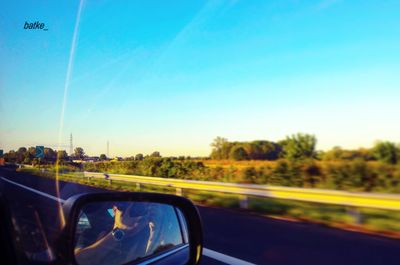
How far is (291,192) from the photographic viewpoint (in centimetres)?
1041

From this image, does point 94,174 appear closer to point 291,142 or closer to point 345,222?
point 345,222

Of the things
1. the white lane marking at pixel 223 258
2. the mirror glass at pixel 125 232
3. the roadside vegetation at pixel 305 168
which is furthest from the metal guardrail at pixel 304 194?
the mirror glass at pixel 125 232

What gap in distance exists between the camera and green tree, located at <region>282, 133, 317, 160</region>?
2392 centimetres

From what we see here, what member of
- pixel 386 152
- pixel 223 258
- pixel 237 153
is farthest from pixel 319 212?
pixel 237 153

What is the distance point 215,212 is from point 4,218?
966 centimetres

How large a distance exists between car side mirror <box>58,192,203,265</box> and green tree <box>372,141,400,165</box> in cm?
1615

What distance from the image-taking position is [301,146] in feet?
83.0

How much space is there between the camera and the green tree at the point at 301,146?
23920mm

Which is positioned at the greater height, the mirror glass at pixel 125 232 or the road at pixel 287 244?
the mirror glass at pixel 125 232

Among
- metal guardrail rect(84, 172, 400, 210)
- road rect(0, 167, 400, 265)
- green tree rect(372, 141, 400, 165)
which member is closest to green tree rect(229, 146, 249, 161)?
green tree rect(372, 141, 400, 165)

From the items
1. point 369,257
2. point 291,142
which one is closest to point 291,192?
point 369,257

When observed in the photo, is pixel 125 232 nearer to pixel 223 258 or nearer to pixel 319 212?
pixel 223 258

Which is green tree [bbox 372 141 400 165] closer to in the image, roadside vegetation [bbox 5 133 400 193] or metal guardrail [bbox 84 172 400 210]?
roadside vegetation [bbox 5 133 400 193]

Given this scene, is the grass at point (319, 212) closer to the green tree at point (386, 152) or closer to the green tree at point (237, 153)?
the green tree at point (386, 152)
